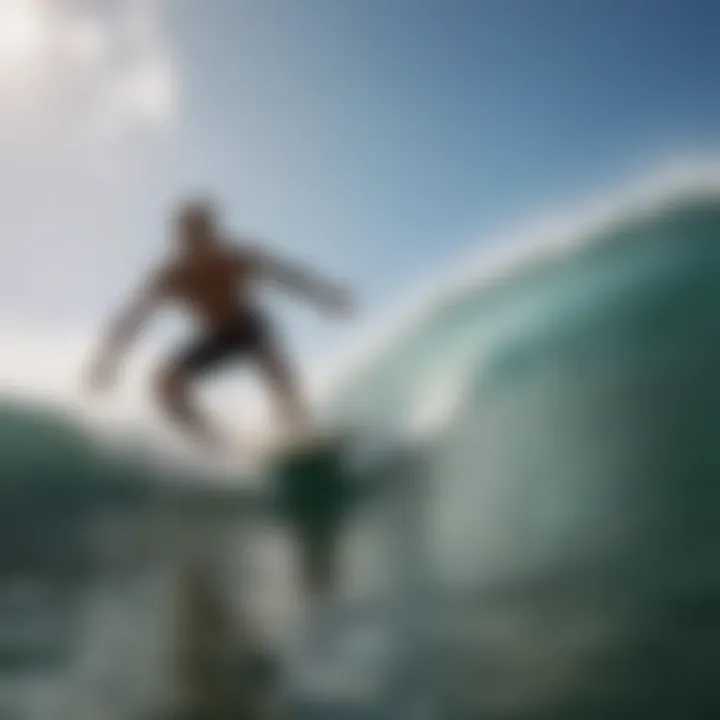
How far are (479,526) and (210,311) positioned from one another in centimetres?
94

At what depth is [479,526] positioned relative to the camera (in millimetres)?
2373

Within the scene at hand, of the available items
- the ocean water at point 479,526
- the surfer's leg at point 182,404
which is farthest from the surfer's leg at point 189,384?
the ocean water at point 479,526

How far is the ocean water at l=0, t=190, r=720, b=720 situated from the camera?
176 cm

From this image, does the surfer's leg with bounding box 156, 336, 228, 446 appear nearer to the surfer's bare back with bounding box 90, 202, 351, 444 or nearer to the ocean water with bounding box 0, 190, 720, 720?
the surfer's bare back with bounding box 90, 202, 351, 444

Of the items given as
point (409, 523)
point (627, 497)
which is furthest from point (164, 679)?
point (627, 497)

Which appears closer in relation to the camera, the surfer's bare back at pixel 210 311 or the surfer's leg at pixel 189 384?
the surfer's bare back at pixel 210 311

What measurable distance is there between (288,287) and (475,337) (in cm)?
77

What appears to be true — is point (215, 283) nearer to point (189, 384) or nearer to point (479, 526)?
point (189, 384)

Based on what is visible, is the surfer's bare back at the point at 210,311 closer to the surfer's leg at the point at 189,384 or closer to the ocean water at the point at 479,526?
the surfer's leg at the point at 189,384

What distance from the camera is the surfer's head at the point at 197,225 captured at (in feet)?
8.30

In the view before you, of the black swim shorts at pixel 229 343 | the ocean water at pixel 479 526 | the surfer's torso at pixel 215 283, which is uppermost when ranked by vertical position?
the surfer's torso at pixel 215 283

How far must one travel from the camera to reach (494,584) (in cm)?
209

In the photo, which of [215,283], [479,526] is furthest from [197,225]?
[479,526]

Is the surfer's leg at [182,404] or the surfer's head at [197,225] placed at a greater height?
the surfer's head at [197,225]
